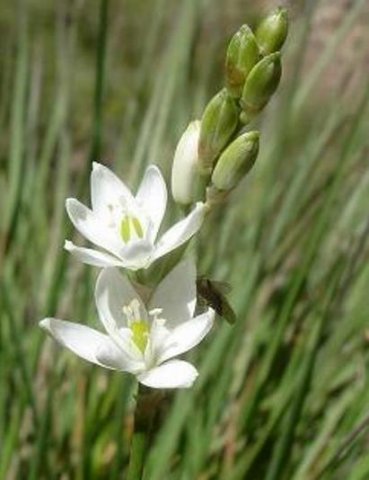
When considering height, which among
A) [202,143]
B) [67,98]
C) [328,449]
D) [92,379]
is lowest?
[328,449]

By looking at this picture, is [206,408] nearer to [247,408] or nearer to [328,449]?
[247,408]

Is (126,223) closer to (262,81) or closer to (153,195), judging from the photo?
Result: (153,195)

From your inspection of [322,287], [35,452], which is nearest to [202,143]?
[35,452]

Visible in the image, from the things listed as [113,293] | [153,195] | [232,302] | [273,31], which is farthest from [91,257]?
[232,302]

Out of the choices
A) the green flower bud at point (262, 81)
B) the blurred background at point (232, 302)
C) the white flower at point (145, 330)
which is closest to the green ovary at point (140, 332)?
the white flower at point (145, 330)

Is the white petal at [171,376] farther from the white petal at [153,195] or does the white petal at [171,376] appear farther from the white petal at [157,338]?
the white petal at [153,195]
